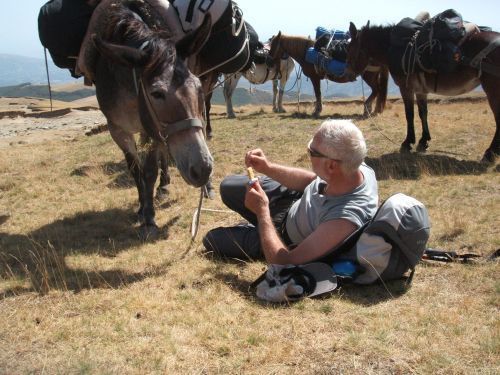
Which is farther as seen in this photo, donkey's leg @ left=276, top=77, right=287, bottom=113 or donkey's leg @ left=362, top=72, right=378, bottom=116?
donkey's leg @ left=276, top=77, right=287, bottom=113

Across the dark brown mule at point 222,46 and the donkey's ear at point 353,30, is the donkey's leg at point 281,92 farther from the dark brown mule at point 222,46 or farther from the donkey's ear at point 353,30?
the dark brown mule at point 222,46

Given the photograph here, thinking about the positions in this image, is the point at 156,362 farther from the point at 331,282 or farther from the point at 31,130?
the point at 31,130

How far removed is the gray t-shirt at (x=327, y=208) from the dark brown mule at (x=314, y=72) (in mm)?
9863

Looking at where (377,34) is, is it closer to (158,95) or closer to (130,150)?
(130,150)

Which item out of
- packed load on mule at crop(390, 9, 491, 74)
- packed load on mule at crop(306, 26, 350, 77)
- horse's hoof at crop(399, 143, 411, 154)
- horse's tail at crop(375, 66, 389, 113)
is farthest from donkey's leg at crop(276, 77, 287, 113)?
horse's hoof at crop(399, 143, 411, 154)

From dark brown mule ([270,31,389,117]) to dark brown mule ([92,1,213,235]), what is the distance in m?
9.19

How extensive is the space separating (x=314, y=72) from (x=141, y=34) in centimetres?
1152

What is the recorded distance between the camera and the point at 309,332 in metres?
2.85

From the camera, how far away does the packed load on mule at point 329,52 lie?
13562 mm

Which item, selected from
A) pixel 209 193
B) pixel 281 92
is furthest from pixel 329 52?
pixel 209 193

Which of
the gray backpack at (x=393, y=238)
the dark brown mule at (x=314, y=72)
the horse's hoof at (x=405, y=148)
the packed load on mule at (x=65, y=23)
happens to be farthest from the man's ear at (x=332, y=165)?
the dark brown mule at (x=314, y=72)

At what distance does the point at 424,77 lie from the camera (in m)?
8.25

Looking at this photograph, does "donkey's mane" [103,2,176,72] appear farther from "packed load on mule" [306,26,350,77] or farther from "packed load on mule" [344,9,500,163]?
"packed load on mule" [306,26,350,77]

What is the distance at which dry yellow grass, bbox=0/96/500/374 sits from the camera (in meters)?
2.55
